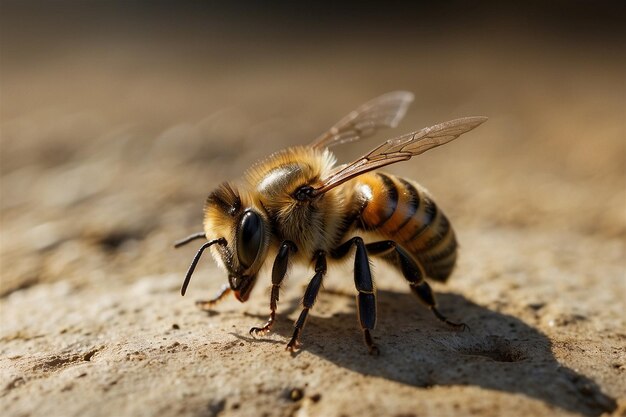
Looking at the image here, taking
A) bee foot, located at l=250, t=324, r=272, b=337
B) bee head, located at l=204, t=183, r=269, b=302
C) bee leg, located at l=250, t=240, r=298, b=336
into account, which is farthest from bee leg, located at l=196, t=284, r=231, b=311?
bee foot, located at l=250, t=324, r=272, b=337

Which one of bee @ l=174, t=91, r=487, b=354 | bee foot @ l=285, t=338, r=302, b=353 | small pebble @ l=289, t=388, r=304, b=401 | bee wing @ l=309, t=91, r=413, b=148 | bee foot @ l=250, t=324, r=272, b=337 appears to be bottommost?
small pebble @ l=289, t=388, r=304, b=401

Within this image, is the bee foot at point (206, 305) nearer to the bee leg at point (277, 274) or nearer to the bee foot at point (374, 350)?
the bee leg at point (277, 274)

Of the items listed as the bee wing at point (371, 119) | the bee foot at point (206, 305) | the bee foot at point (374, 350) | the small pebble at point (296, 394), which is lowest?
the bee foot at point (374, 350)

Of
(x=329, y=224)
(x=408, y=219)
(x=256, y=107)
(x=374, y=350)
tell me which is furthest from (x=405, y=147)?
(x=256, y=107)

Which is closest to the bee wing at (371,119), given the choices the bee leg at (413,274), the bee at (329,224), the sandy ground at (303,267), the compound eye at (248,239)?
the bee at (329,224)

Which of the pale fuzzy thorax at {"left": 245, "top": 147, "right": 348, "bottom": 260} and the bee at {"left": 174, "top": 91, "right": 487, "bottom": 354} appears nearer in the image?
the bee at {"left": 174, "top": 91, "right": 487, "bottom": 354}

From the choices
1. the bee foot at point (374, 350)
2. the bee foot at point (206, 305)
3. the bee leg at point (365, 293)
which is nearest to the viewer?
the bee foot at point (374, 350)

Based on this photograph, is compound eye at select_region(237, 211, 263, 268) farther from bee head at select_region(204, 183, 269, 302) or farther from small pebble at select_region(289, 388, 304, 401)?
small pebble at select_region(289, 388, 304, 401)
